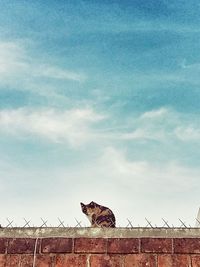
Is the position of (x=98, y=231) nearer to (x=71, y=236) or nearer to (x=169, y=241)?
(x=71, y=236)

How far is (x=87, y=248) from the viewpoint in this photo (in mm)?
2781

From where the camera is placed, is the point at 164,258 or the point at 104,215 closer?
the point at 164,258

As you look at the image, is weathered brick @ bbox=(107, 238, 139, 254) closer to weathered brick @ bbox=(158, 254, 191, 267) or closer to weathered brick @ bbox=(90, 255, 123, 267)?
weathered brick @ bbox=(90, 255, 123, 267)

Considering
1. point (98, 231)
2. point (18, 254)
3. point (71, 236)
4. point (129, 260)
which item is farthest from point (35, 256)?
point (129, 260)

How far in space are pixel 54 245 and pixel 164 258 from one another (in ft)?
2.78

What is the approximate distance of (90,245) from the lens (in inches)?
110

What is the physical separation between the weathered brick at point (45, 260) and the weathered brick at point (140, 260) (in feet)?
1.84

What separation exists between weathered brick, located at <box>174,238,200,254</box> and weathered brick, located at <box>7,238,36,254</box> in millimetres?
1106

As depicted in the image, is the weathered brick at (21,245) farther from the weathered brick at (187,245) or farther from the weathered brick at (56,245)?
the weathered brick at (187,245)

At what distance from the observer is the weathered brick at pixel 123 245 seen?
9.06 feet

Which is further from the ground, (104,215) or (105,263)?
(104,215)

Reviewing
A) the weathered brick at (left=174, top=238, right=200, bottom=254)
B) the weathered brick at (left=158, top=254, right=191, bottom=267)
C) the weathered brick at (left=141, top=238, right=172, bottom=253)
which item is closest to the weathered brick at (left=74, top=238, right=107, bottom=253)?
the weathered brick at (left=141, top=238, right=172, bottom=253)

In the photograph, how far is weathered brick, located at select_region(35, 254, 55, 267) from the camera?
2.76 meters

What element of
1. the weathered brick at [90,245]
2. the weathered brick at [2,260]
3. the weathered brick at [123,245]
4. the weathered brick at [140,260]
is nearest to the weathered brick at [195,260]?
the weathered brick at [140,260]
